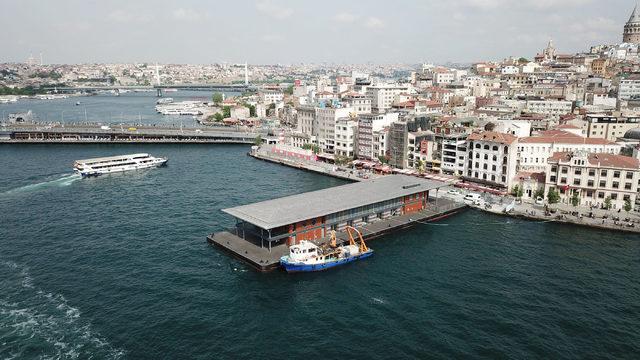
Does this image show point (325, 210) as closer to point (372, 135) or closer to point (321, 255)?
point (321, 255)

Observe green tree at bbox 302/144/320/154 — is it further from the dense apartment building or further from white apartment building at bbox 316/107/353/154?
the dense apartment building

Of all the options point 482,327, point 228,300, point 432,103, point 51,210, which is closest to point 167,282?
point 228,300

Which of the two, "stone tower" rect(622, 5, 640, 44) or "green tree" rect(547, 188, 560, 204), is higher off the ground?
"stone tower" rect(622, 5, 640, 44)

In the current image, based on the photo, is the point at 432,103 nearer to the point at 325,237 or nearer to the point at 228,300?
the point at 325,237

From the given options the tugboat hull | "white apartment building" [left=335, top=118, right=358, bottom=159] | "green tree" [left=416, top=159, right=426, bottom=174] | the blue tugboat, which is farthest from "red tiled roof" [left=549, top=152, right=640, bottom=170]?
"white apartment building" [left=335, top=118, right=358, bottom=159]

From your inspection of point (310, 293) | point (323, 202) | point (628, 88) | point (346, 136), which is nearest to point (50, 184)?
point (323, 202)

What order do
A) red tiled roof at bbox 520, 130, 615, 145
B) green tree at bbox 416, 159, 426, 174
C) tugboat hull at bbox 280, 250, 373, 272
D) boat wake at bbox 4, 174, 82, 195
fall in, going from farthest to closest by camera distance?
green tree at bbox 416, 159, 426, 174 < boat wake at bbox 4, 174, 82, 195 < red tiled roof at bbox 520, 130, 615, 145 < tugboat hull at bbox 280, 250, 373, 272

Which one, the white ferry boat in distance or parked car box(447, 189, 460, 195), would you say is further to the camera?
the white ferry boat in distance
